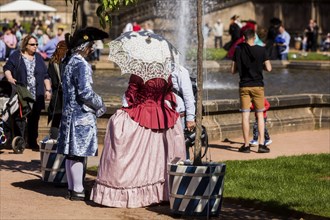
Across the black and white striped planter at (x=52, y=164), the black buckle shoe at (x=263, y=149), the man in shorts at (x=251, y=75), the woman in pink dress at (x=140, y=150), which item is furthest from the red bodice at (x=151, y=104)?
the black buckle shoe at (x=263, y=149)

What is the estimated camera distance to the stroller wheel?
16.9 m

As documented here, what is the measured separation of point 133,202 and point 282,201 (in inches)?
60.8

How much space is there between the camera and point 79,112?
12.7 meters

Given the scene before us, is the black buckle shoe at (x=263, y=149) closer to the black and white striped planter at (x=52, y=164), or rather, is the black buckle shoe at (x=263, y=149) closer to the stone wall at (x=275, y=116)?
the stone wall at (x=275, y=116)

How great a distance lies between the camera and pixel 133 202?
479 inches

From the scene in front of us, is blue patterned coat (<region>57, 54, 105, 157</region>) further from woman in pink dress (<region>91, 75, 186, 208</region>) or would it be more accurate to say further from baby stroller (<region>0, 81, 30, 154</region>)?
baby stroller (<region>0, 81, 30, 154</region>)

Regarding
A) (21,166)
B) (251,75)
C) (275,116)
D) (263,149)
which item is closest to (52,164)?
(21,166)

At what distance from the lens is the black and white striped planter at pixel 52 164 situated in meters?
13.5

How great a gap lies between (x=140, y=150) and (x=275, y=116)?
24.3ft

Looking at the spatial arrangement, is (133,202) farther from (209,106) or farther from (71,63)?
(209,106)

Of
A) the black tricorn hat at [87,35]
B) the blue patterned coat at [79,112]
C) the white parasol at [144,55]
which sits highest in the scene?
the black tricorn hat at [87,35]

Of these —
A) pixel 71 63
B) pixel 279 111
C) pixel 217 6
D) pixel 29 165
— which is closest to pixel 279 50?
pixel 217 6

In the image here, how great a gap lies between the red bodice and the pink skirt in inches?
3.0

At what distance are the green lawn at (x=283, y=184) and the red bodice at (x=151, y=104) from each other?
114 centimetres
